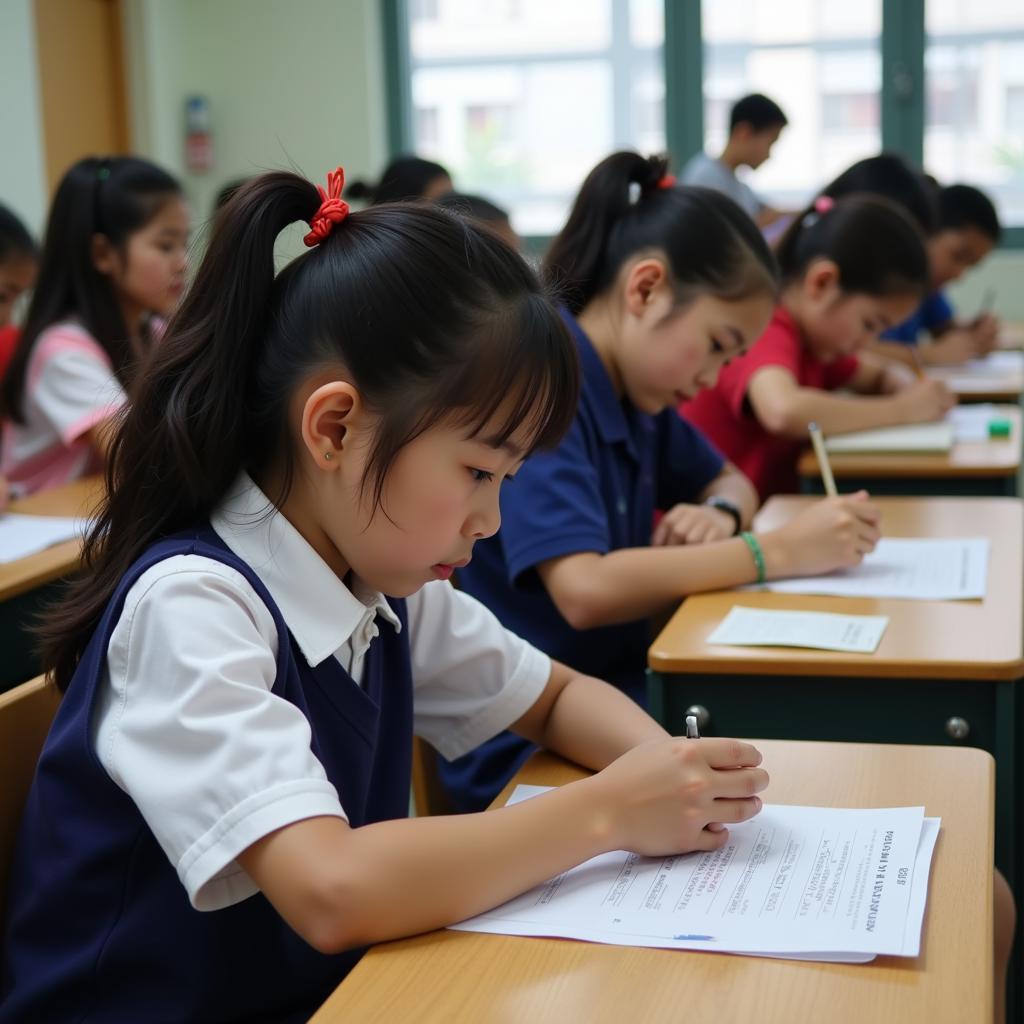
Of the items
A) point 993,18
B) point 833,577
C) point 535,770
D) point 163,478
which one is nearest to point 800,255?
point 833,577

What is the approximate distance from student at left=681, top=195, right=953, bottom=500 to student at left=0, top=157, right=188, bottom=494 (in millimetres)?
1098

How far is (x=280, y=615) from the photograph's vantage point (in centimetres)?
93

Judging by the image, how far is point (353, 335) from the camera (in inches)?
36.5

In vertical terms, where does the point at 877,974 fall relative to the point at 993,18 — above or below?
below

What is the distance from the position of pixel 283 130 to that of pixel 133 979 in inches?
218

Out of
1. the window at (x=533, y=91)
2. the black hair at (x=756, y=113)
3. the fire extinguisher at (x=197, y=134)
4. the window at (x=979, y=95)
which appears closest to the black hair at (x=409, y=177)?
the black hair at (x=756, y=113)

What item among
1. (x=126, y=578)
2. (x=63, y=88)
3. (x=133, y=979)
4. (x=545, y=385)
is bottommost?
(x=133, y=979)

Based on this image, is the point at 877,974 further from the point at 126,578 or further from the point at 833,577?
the point at 833,577

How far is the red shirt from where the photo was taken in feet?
8.40

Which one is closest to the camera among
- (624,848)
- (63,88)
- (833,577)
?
(624,848)

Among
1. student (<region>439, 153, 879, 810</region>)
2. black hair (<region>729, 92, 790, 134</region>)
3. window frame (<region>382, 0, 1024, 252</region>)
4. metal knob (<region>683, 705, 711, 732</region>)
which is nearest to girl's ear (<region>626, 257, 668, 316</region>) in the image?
student (<region>439, 153, 879, 810</region>)

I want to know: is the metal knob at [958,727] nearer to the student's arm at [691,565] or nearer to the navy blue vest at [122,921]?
the student's arm at [691,565]

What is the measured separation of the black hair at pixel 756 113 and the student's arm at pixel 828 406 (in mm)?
2616

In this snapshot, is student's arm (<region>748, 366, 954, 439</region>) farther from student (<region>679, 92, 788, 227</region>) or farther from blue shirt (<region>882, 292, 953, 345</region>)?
student (<region>679, 92, 788, 227</region>)
